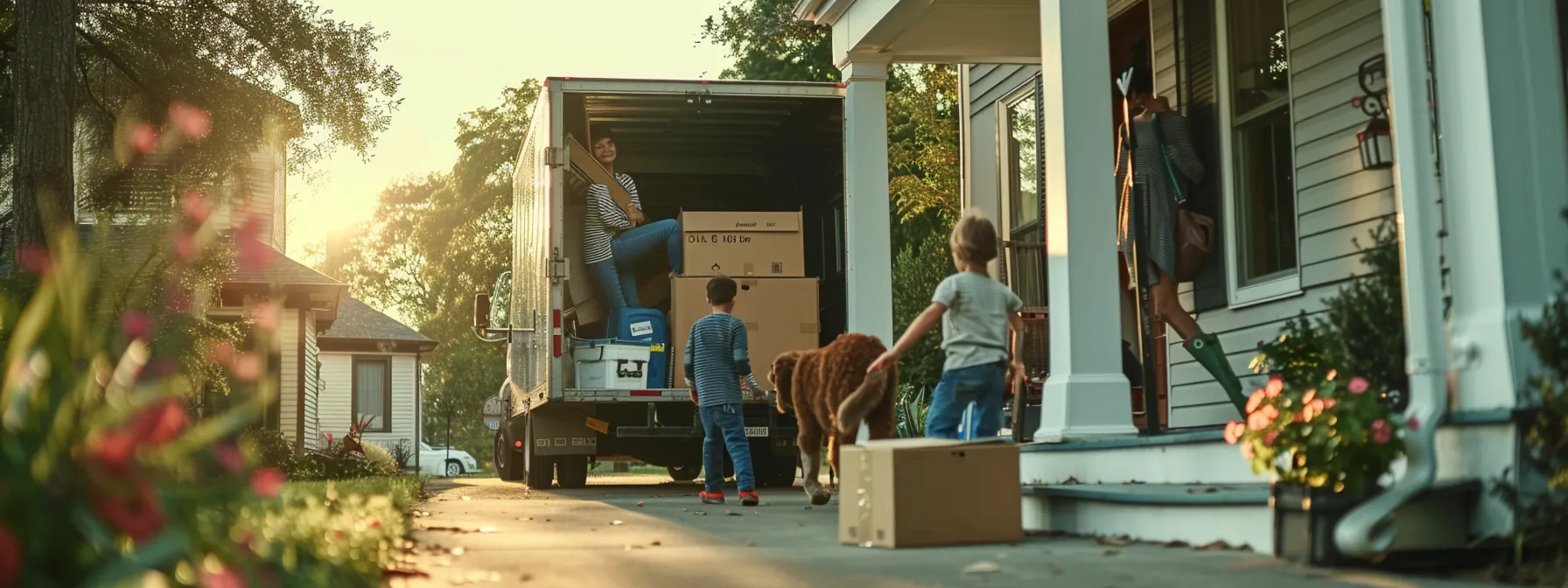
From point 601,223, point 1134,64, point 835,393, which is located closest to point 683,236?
point 601,223

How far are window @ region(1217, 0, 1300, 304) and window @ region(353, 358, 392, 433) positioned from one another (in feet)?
107

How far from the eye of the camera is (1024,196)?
1446 cm

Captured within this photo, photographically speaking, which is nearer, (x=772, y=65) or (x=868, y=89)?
(x=868, y=89)

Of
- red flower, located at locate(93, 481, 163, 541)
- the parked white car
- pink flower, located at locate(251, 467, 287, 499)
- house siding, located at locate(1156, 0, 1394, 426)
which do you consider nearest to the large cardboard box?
house siding, located at locate(1156, 0, 1394, 426)

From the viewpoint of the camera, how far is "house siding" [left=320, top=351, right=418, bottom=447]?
39.2 meters

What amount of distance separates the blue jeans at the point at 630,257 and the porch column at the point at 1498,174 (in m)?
9.31

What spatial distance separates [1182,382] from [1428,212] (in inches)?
215

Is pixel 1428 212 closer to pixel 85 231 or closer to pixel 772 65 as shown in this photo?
pixel 85 231

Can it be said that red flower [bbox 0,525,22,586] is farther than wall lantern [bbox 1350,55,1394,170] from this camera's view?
No

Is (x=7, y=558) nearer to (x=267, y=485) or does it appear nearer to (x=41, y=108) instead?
(x=267, y=485)

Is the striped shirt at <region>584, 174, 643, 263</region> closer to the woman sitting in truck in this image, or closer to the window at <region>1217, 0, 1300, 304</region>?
the woman sitting in truck

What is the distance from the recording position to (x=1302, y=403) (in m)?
5.39

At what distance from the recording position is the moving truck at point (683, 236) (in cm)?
1352

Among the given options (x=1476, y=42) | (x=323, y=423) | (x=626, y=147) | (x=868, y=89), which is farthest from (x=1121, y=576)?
(x=323, y=423)
